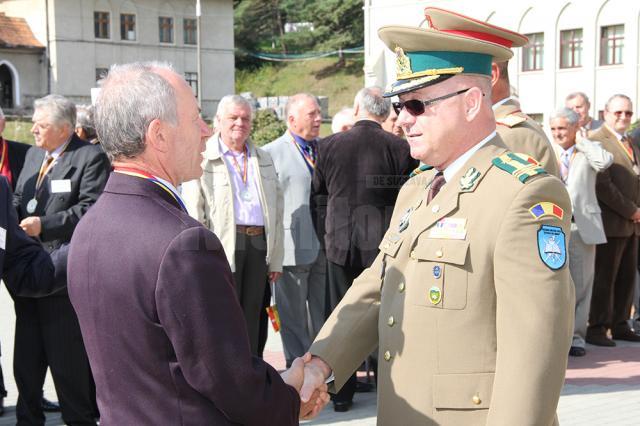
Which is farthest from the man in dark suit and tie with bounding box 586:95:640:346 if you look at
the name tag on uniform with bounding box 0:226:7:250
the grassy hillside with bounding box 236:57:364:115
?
the grassy hillside with bounding box 236:57:364:115

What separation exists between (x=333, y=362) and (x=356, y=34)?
69.8 m

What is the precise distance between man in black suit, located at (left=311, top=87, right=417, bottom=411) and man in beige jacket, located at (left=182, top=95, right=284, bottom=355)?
47cm

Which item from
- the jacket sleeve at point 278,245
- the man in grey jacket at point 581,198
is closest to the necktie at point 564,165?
the man in grey jacket at point 581,198

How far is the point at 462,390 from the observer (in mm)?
2650

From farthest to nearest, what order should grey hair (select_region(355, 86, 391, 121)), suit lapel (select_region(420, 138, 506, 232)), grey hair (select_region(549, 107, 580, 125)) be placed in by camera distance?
grey hair (select_region(549, 107, 580, 125)), grey hair (select_region(355, 86, 391, 121)), suit lapel (select_region(420, 138, 506, 232))

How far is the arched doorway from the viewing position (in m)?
52.4

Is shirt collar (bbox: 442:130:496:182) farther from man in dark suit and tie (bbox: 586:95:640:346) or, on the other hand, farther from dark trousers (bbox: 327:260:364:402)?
man in dark suit and tie (bbox: 586:95:640:346)

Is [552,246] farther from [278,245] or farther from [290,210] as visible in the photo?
[290,210]

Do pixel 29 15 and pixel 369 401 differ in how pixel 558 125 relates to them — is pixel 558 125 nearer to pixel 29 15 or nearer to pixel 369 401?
pixel 369 401

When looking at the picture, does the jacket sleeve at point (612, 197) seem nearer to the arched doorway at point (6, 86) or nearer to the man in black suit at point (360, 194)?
the man in black suit at point (360, 194)

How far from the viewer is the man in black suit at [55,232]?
5.81m

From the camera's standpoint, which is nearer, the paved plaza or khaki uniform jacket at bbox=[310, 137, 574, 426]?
khaki uniform jacket at bbox=[310, 137, 574, 426]

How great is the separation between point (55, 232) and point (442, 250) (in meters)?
3.85

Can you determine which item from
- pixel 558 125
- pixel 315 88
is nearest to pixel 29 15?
pixel 315 88
